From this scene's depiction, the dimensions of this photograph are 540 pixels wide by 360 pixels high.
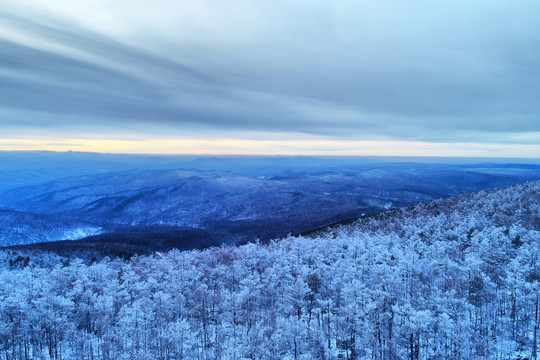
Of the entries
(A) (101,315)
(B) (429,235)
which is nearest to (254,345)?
(A) (101,315)

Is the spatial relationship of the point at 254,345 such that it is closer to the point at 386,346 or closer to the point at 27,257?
the point at 386,346

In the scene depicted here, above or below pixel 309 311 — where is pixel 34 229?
below

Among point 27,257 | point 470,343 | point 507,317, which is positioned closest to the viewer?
point 470,343

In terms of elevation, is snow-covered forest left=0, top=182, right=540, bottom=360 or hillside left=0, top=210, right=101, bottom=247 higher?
snow-covered forest left=0, top=182, right=540, bottom=360

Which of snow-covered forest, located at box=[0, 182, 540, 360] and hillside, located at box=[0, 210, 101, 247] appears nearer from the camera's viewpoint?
snow-covered forest, located at box=[0, 182, 540, 360]

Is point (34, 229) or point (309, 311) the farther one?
point (34, 229)

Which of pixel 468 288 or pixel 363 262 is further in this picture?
pixel 363 262

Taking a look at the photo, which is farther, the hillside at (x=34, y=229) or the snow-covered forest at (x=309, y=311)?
the hillside at (x=34, y=229)

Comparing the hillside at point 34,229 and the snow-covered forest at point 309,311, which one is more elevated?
the snow-covered forest at point 309,311
